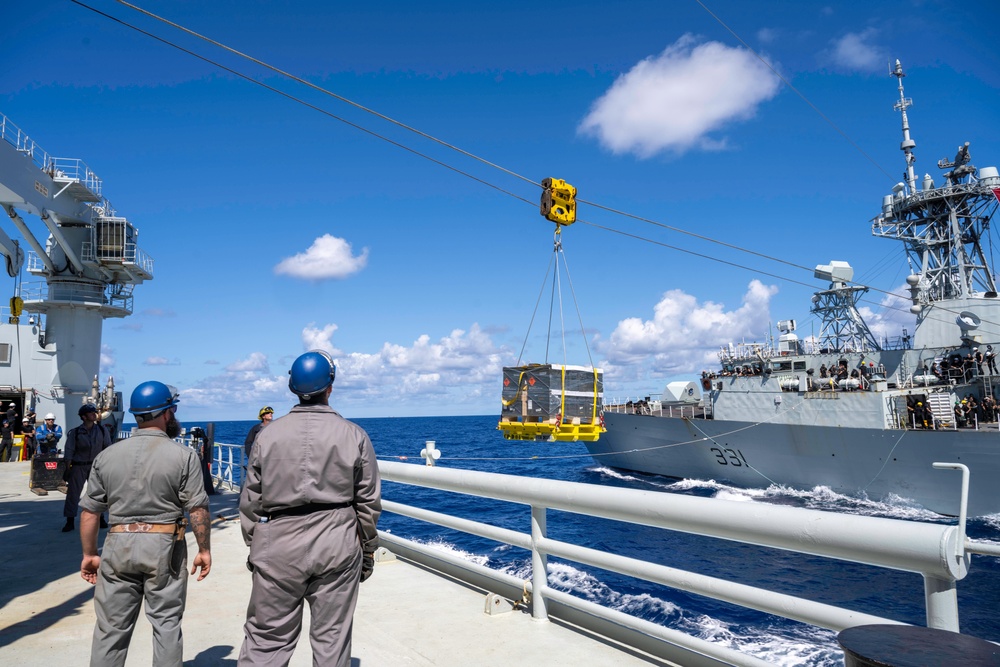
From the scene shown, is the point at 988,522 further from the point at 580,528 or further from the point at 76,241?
the point at 76,241

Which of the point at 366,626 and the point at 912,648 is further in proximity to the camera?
the point at 366,626

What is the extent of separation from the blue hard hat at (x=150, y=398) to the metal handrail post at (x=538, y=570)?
8.96 ft

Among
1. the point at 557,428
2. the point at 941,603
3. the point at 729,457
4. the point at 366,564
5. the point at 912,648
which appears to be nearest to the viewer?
the point at 912,648

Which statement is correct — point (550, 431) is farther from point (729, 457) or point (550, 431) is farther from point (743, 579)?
point (729, 457)

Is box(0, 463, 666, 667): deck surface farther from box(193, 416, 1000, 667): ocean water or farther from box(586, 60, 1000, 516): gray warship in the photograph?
box(586, 60, 1000, 516): gray warship

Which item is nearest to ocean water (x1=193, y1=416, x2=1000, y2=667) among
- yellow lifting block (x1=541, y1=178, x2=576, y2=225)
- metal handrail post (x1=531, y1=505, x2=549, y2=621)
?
metal handrail post (x1=531, y1=505, x2=549, y2=621)

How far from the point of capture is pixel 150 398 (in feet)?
12.8

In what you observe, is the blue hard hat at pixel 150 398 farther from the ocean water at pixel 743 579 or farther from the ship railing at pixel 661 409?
the ship railing at pixel 661 409

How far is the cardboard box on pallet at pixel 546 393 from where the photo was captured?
10.3 m

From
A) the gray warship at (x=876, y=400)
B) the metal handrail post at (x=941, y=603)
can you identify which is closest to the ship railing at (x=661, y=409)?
the gray warship at (x=876, y=400)

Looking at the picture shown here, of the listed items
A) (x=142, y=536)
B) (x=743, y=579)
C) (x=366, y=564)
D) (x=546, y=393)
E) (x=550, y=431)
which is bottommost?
(x=743, y=579)

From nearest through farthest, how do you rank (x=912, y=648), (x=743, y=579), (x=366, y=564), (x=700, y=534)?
(x=912, y=648)
(x=366, y=564)
(x=700, y=534)
(x=743, y=579)

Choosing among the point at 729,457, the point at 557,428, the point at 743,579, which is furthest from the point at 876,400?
the point at 557,428

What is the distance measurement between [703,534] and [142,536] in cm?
325
